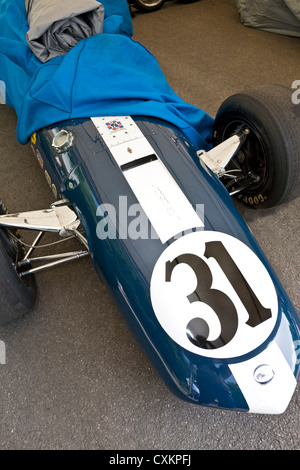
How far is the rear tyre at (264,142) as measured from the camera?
5.39ft

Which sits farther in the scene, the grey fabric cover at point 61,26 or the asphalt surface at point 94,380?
the grey fabric cover at point 61,26

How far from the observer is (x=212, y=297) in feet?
3.91

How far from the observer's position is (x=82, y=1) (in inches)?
75.8

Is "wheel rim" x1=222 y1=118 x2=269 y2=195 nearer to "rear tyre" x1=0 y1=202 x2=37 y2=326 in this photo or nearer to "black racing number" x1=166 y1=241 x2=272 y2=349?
"black racing number" x1=166 y1=241 x2=272 y2=349

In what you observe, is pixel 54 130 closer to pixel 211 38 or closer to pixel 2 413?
pixel 2 413

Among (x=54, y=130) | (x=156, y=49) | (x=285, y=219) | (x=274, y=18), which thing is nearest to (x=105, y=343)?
(x=54, y=130)

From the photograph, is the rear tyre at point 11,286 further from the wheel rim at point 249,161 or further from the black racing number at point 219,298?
the wheel rim at point 249,161

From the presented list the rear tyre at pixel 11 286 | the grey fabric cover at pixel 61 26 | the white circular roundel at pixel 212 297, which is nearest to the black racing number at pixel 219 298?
the white circular roundel at pixel 212 297

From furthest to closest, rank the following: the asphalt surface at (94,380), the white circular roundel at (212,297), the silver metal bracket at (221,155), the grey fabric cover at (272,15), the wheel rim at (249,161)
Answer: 1. the grey fabric cover at (272,15)
2. the wheel rim at (249,161)
3. the silver metal bracket at (221,155)
4. the asphalt surface at (94,380)
5. the white circular roundel at (212,297)

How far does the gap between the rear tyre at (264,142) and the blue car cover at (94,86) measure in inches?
7.9

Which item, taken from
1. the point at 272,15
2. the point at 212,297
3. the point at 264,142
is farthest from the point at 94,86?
the point at 272,15

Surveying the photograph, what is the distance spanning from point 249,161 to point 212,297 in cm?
94

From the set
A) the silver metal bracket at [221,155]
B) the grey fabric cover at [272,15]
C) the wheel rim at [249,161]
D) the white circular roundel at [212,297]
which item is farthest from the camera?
the grey fabric cover at [272,15]

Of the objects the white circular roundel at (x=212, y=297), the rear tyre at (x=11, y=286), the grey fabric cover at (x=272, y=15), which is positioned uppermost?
the grey fabric cover at (x=272, y=15)
